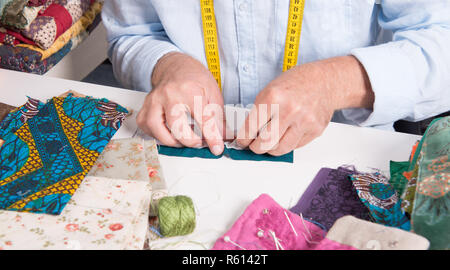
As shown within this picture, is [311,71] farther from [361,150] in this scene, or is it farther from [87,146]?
[87,146]

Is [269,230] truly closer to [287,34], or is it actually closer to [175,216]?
[175,216]

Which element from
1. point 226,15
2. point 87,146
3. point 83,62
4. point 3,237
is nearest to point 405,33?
point 226,15

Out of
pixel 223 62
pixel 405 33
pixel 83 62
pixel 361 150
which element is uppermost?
pixel 405 33

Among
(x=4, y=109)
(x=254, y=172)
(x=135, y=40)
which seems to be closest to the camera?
(x=254, y=172)

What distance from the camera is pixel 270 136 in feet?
2.67

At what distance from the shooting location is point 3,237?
2.10ft

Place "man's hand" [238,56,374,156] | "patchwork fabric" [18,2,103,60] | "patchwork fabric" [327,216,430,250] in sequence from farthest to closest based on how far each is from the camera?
1. "patchwork fabric" [18,2,103,60]
2. "man's hand" [238,56,374,156]
3. "patchwork fabric" [327,216,430,250]

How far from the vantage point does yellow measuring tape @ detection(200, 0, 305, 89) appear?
102 centimetres

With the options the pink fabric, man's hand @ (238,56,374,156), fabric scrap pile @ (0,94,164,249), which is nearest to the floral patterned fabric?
fabric scrap pile @ (0,94,164,249)

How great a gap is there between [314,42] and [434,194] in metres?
0.55

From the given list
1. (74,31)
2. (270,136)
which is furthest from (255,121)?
(74,31)

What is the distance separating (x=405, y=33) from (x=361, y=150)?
294mm

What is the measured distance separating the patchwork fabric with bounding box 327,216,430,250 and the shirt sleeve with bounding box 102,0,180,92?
25.2 inches

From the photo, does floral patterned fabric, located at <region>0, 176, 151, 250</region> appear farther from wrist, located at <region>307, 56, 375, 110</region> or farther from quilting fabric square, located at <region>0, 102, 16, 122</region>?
wrist, located at <region>307, 56, 375, 110</region>
